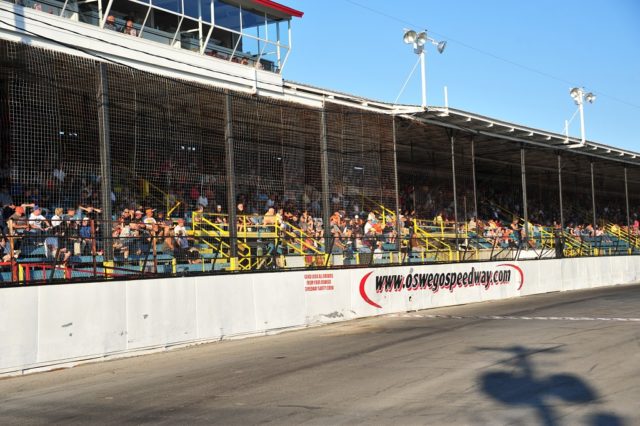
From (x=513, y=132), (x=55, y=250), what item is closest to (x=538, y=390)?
(x=55, y=250)

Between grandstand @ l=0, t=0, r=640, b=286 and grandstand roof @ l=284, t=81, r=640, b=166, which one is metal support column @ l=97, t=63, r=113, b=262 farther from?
grandstand roof @ l=284, t=81, r=640, b=166

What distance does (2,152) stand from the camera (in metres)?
15.2

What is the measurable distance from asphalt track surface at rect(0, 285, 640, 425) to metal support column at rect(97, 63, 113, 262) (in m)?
2.96

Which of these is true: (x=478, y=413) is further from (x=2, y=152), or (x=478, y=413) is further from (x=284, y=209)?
(x=284, y=209)

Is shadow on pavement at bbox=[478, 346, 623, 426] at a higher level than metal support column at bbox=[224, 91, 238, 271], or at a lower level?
lower

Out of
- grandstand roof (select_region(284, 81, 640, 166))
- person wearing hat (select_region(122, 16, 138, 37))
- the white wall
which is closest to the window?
grandstand roof (select_region(284, 81, 640, 166))

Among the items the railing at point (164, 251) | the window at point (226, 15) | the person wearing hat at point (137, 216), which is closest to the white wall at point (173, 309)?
the railing at point (164, 251)

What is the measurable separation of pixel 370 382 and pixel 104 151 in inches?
323

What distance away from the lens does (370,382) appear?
9.13 meters

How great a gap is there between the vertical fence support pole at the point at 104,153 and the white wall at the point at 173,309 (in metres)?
1.48

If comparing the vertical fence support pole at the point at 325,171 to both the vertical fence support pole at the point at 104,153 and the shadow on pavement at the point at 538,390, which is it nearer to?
the vertical fence support pole at the point at 104,153

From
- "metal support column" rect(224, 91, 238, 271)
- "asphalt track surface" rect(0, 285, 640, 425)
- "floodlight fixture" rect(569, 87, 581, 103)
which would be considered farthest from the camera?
"floodlight fixture" rect(569, 87, 581, 103)

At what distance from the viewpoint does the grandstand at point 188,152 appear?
14109 millimetres

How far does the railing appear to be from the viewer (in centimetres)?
1229
